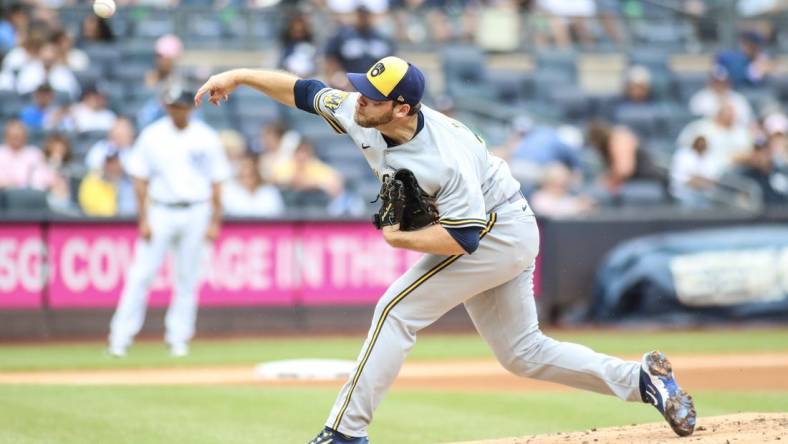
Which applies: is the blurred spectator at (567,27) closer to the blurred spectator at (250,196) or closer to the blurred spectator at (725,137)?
the blurred spectator at (725,137)

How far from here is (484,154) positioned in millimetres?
5629

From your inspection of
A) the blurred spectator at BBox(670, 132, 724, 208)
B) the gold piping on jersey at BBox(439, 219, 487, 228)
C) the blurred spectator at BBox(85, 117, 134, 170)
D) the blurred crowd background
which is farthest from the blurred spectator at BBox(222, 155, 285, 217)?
the gold piping on jersey at BBox(439, 219, 487, 228)

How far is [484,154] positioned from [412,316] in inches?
32.6

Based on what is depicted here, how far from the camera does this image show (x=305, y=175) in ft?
46.0

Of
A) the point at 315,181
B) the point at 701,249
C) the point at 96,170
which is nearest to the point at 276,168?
the point at 315,181

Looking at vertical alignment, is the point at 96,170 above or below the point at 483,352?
above

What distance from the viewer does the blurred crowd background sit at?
13695 millimetres

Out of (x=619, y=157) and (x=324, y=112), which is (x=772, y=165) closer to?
(x=619, y=157)

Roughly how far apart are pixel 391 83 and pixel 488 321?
1.32 metres

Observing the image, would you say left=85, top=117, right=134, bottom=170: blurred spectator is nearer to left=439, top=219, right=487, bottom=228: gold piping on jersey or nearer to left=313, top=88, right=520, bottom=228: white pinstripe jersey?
left=313, top=88, right=520, bottom=228: white pinstripe jersey

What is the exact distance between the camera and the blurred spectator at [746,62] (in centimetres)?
1756

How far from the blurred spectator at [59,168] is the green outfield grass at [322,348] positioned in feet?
5.61

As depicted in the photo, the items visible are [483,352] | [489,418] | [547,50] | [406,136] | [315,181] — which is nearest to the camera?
[406,136]

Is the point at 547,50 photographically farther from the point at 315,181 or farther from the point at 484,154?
the point at 484,154
